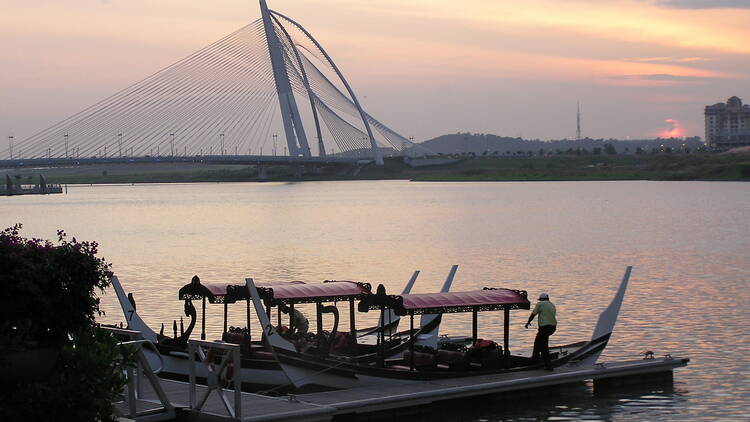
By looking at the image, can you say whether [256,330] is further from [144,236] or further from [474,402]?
[144,236]

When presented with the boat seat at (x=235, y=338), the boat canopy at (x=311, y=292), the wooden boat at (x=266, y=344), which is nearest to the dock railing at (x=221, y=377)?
the wooden boat at (x=266, y=344)

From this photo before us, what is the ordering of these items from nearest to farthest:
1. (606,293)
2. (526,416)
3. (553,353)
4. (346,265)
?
(526,416), (553,353), (606,293), (346,265)

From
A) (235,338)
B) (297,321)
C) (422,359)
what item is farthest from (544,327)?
(235,338)

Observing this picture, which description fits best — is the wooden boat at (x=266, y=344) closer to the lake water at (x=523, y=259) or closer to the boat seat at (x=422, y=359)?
the boat seat at (x=422, y=359)

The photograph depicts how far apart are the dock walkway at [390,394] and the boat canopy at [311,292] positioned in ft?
7.97

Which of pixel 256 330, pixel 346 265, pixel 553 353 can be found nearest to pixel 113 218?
pixel 346 265

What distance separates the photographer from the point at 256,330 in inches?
1105

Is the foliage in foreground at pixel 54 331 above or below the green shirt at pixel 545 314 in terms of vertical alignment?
above

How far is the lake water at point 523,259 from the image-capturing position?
22750mm

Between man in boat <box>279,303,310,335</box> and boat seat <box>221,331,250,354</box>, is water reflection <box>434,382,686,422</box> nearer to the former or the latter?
man in boat <box>279,303,310,335</box>

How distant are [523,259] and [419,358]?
34169 mm

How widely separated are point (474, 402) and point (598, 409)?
2220 mm

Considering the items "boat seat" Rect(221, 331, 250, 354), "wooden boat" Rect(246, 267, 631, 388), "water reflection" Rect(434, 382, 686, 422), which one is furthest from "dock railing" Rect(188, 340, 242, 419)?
"water reflection" Rect(434, 382, 686, 422)

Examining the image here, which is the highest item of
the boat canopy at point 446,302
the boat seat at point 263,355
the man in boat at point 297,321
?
the boat canopy at point 446,302
